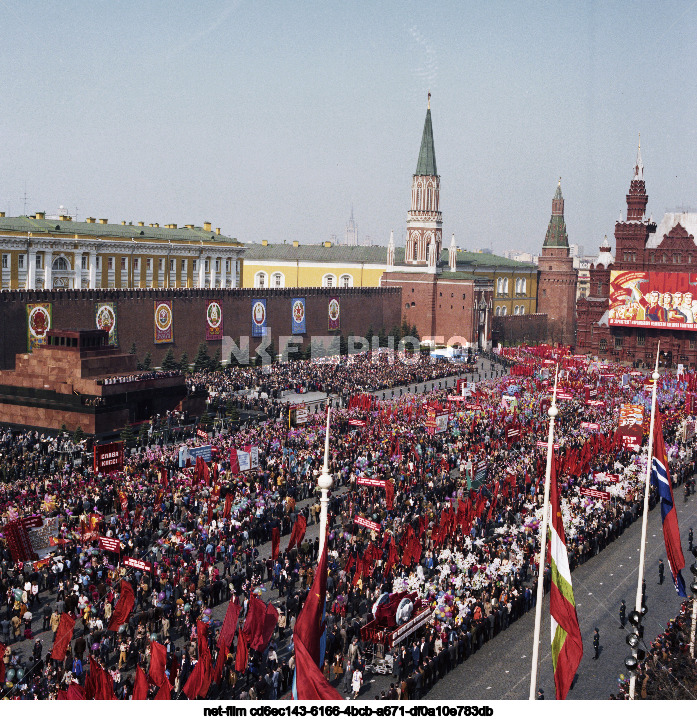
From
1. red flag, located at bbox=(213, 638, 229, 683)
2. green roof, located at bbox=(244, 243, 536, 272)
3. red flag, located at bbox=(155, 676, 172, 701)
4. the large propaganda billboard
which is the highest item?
green roof, located at bbox=(244, 243, 536, 272)

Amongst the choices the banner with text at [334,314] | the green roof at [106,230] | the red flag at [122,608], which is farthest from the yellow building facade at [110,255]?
the red flag at [122,608]

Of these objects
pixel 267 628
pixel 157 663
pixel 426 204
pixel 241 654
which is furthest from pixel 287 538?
pixel 426 204

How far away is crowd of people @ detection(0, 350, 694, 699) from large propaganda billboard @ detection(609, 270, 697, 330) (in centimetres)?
3491

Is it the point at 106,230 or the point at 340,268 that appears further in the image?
the point at 340,268

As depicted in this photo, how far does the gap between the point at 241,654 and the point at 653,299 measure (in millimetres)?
62369

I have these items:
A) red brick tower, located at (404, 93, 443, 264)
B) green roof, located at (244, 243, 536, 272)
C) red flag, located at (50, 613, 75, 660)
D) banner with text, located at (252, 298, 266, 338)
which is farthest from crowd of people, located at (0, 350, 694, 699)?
green roof, located at (244, 243, 536, 272)

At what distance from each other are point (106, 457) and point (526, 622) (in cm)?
1245

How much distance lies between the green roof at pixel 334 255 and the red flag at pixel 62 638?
7374 centimetres

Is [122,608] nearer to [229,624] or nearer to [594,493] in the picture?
[229,624]

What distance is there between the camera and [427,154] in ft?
273

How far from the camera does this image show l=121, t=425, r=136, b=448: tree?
3475cm

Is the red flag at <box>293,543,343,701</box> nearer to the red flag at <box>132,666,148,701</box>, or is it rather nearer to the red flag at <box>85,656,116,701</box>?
the red flag at <box>132,666,148,701</box>

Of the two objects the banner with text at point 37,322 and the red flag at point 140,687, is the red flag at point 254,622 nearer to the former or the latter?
the red flag at point 140,687

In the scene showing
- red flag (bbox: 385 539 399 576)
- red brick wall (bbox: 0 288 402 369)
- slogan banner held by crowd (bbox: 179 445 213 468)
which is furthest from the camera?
red brick wall (bbox: 0 288 402 369)
